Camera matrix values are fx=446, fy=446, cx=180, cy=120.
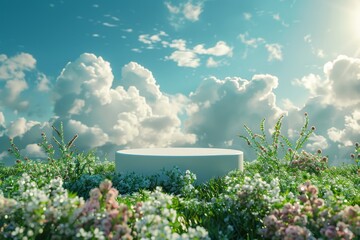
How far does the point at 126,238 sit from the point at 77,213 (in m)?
0.63

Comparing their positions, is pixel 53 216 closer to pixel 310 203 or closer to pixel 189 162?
pixel 310 203

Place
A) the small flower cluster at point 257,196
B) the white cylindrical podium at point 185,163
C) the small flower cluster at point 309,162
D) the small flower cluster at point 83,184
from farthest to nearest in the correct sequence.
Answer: the small flower cluster at point 309,162 → the white cylindrical podium at point 185,163 → the small flower cluster at point 83,184 → the small flower cluster at point 257,196

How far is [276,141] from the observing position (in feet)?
36.8

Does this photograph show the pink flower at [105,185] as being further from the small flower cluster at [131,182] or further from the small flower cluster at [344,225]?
the small flower cluster at [131,182]

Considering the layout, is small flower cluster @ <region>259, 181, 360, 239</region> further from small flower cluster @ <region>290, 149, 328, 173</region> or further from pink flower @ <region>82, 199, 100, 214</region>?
small flower cluster @ <region>290, 149, 328, 173</region>

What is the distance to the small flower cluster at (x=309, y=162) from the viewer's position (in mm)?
12062

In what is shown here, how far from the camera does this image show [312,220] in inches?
171

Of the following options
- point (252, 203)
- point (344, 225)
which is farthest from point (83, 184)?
point (344, 225)

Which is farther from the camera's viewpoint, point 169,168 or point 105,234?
point 169,168

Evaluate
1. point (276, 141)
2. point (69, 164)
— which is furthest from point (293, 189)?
point (69, 164)

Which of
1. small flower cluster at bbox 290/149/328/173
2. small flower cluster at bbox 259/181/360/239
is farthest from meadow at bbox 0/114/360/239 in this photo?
small flower cluster at bbox 290/149/328/173

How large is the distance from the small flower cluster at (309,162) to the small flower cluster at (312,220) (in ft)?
25.0

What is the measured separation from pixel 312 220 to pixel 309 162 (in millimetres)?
8244

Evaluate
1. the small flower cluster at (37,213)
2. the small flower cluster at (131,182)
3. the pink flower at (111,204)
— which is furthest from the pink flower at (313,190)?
the small flower cluster at (131,182)
